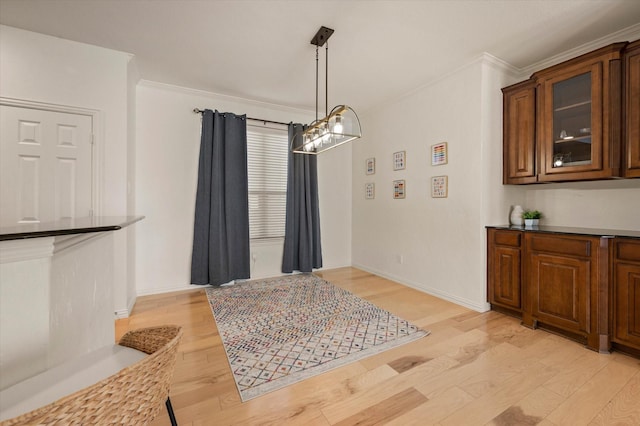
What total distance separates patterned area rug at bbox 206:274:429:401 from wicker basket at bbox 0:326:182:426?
1.05 m

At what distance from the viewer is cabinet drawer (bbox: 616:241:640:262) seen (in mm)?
2064

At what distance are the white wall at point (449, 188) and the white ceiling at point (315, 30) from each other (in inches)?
14.0

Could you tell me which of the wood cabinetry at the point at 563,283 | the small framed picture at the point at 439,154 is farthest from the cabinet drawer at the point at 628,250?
the small framed picture at the point at 439,154

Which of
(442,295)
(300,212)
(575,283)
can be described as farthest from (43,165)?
(575,283)

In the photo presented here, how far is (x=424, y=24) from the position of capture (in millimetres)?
2443

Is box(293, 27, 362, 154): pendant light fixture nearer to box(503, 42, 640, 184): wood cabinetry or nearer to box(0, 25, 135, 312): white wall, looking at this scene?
box(503, 42, 640, 184): wood cabinetry

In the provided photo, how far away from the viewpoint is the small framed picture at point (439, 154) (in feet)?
11.1

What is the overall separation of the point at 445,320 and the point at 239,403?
2107 mm

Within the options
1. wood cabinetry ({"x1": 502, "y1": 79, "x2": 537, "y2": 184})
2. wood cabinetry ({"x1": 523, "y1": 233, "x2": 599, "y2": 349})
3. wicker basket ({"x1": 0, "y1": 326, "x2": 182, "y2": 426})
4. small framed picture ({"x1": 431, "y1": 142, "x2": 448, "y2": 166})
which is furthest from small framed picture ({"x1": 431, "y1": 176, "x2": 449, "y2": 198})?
wicker basket ({"x1": 0, "y1": 326, "x2": 182, "y2": 426})

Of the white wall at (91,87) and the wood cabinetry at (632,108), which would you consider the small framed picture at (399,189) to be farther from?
the white wall at (91,87)

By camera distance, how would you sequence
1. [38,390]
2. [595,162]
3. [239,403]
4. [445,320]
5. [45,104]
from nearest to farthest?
[38,390]
[239,403]
[595,162]
[45,104]
[445,320]

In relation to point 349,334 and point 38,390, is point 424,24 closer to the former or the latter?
point 349,334

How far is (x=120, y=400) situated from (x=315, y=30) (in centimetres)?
284

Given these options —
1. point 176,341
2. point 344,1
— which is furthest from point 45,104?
point 176,341
